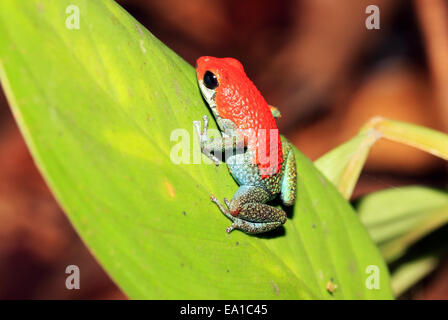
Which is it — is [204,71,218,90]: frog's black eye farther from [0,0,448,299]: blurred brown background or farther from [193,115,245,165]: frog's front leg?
[0,0,448,299]: blurred brown background

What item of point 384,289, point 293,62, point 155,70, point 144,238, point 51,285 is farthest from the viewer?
point 293,62

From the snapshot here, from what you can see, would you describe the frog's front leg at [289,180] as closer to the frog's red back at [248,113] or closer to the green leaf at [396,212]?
the frog's red back at [248,113]

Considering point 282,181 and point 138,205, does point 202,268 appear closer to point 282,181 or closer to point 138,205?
point 138,205

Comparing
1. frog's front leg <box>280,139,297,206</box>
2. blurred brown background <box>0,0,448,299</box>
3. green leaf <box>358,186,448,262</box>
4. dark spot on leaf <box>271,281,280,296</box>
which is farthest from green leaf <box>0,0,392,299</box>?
blurred brown background <box>0,0,448,299</box>

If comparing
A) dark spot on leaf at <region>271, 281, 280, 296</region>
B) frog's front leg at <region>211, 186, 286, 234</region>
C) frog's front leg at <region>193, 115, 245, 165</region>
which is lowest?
dark spot on leaf at <region>271, 281, 280, 296</region>

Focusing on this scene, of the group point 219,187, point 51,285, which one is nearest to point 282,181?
point 219,187

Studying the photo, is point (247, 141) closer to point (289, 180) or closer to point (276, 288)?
point (289, 180)

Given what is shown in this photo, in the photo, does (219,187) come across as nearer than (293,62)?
Yes

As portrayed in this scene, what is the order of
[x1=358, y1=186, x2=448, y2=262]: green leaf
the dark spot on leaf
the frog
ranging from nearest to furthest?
1. the dark spot on leaf
2. the frog
3. [x1=358, y1=186, x2=448, y2=262]: green leaf
